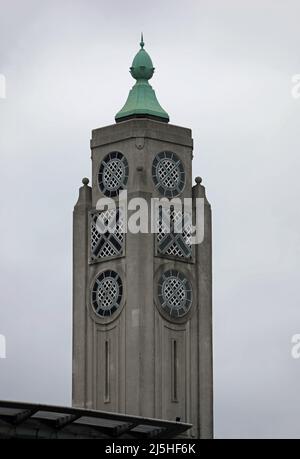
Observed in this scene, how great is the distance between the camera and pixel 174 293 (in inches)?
4973

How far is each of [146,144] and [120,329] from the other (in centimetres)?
861

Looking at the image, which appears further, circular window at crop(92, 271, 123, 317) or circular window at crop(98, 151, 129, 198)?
circular window at crop(98, 151, 129, 198)

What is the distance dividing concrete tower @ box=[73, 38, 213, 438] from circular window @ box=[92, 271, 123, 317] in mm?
46

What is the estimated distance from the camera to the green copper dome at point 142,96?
128m

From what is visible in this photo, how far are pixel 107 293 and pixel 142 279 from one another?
7.57ft

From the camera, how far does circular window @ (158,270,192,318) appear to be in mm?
125562

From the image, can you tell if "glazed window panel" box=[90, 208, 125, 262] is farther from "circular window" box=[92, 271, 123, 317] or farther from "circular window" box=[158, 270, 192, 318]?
"circular window" box=[158, 270, 192, 318]

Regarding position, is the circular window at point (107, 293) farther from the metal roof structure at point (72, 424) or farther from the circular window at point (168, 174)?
the metal roof structure at point (72, 424)

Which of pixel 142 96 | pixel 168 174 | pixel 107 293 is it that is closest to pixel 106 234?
pixel 107 293

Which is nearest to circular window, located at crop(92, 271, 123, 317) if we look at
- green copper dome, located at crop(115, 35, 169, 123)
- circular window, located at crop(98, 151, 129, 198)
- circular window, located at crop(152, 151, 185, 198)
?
circular window, located at crop(98, 151, 129, 198)

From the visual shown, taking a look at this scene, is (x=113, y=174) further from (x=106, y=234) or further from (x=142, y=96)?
(x=142, y=96)

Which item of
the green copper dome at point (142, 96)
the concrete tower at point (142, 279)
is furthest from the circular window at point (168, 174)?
the green copper dome at point (142, 96)

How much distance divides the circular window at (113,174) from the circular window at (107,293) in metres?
3.82
